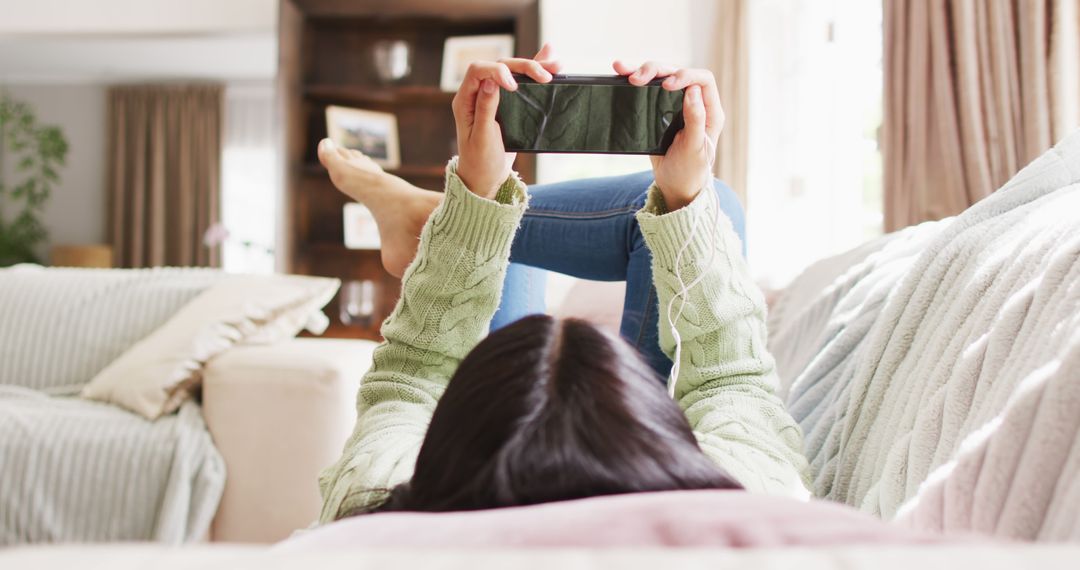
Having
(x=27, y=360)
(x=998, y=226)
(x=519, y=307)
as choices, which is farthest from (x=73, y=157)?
(x=998, y=226)

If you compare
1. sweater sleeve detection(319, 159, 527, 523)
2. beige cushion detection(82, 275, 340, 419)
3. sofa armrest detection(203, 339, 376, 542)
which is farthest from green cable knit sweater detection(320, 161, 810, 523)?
beige cushion detection(82, 275, 340, 419)

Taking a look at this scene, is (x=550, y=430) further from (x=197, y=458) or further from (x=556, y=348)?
(x=197, y=458)

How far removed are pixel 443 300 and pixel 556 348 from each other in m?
0.43

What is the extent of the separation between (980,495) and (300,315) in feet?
5.91

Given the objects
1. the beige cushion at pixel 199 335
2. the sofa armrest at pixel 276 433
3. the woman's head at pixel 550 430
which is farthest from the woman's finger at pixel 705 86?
the beige cushion at pixel 199 335

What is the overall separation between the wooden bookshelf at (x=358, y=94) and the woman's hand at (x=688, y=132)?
8.02ft

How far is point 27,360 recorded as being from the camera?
85.9 inches

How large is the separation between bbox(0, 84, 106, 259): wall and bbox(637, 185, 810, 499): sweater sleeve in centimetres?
720

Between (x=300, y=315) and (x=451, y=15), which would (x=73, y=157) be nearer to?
(x=451, y=15)

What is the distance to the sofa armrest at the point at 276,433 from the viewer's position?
1.83 meters

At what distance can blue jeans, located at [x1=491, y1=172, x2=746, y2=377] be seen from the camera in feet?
3.68

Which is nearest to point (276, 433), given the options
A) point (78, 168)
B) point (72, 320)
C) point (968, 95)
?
point (72, 320)

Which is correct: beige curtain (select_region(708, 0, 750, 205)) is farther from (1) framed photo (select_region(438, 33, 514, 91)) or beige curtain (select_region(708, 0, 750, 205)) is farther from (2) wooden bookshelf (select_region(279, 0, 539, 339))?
(1) framed photo (select_region(438, 33, 514, 91))

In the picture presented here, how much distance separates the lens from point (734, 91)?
3.25 metres
